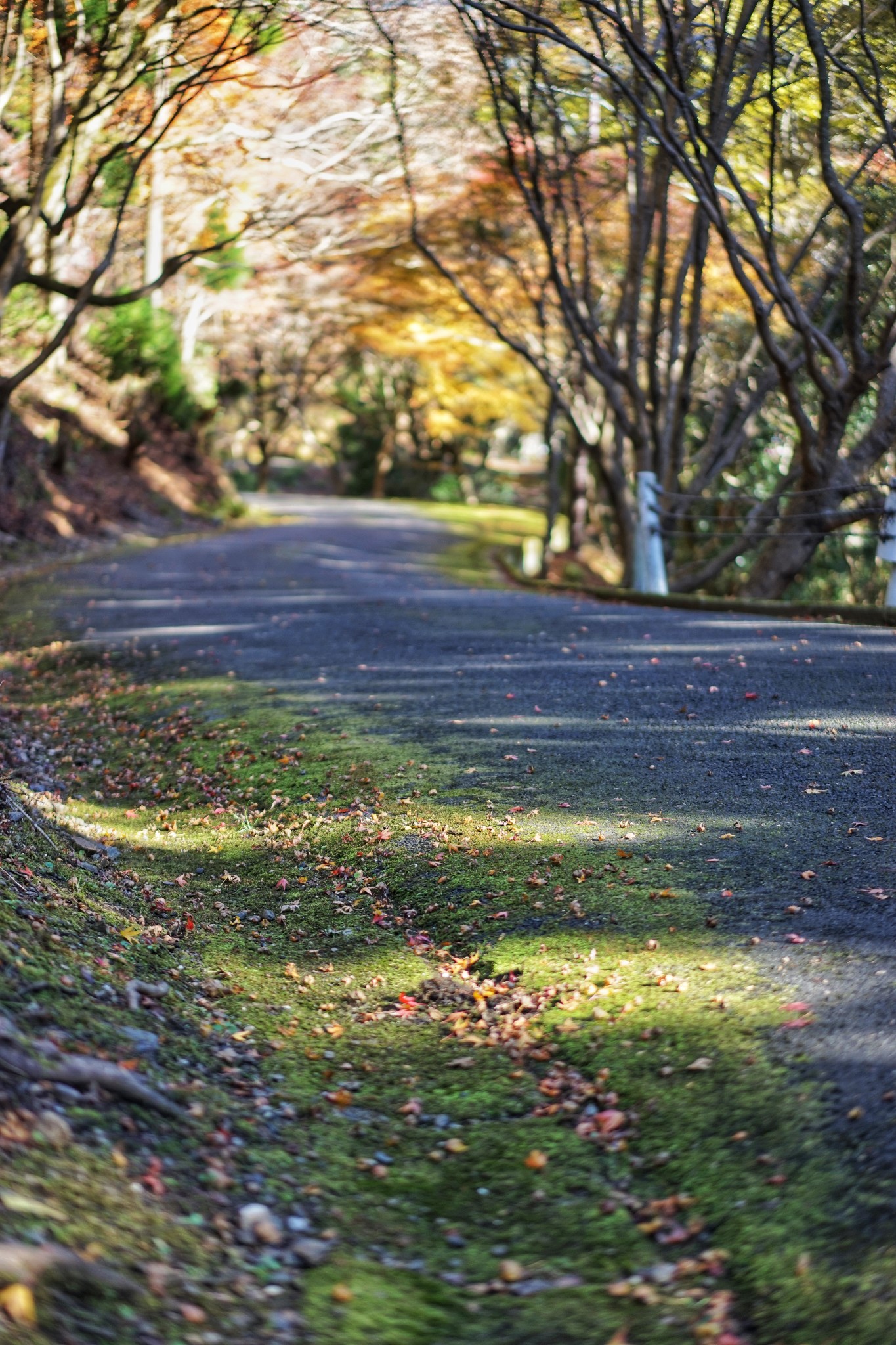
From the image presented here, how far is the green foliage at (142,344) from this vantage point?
875 inches

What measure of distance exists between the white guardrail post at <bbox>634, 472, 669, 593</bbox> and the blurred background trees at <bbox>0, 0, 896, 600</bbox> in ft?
1.61

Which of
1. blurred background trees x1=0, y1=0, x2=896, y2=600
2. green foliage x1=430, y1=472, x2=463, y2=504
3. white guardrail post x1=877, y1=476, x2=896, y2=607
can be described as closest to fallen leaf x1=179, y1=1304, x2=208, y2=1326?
white guardrail post x1=877, y1=476, x2=896, y2=607

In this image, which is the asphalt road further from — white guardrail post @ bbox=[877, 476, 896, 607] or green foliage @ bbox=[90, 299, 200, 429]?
green foliage @ bbox=[90, 299, 200, 429]

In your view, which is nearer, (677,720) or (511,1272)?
(511,1272)

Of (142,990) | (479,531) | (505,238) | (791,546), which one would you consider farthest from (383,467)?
(142,990)

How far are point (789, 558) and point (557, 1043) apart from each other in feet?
33.0

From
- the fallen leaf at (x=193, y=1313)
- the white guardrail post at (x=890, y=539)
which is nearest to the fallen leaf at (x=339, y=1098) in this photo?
the fallen leaf at (x=193, y=1313)

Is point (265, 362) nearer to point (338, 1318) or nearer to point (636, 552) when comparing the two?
point (636, 552)

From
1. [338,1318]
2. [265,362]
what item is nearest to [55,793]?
[338,1318]

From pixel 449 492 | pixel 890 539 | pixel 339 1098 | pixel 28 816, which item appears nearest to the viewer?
pixel 339 1098

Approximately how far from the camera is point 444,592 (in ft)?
50.9

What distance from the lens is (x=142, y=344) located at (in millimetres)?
22578

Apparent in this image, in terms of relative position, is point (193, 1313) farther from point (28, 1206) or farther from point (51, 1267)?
point (28, 1206)

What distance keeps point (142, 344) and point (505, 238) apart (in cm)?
716
